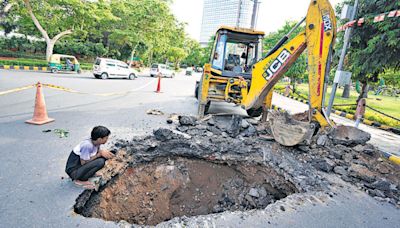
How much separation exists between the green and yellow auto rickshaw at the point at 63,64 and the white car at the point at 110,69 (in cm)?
363

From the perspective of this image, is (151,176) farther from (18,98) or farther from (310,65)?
(18,98)

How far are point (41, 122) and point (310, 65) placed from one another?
5934mm

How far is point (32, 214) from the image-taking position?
2311 millimetres

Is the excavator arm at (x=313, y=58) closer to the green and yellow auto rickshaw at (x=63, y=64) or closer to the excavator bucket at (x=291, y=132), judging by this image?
the excavator bucket at (x=291, y=132)

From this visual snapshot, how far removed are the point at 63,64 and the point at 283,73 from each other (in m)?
19.1

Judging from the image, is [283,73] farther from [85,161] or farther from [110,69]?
[110,69]

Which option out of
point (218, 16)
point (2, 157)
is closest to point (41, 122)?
point (2, 157)

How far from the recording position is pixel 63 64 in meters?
18.5

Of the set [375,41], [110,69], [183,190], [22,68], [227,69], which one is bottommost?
Result: [183,190]

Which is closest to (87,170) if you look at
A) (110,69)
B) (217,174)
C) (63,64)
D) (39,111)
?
(217,174)

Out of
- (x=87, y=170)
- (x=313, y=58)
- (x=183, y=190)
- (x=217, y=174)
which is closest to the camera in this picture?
(x=87, y=170)

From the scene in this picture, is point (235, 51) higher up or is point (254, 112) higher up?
point (235, 51)

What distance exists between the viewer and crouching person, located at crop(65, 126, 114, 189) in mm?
2793

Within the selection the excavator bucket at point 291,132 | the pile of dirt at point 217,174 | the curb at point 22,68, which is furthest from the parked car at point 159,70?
the pile of dirt at point 217,174
